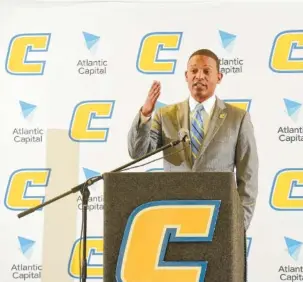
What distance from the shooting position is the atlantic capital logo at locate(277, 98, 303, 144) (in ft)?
12.6

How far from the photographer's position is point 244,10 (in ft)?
13.0

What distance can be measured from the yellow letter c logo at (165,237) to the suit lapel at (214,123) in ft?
4.28

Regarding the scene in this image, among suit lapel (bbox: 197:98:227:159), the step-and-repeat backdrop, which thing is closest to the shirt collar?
suit lapel (bbox: 197:98:227:159)

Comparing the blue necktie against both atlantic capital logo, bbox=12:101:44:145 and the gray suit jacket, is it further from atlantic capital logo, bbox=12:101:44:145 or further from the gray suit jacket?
atlantic capital logo, bbox=12:101:44:145

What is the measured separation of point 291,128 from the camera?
385cm

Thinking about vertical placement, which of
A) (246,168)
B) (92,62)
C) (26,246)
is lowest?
(26,246)

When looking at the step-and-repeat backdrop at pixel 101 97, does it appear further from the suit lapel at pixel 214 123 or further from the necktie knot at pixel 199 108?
the suit lapel at pixel 214 123

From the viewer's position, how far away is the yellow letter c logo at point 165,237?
5.49 ft

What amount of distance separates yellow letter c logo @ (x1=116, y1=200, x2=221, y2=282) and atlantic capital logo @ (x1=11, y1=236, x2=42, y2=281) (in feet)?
7.76

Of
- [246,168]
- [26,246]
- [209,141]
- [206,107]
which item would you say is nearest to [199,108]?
[206,107]

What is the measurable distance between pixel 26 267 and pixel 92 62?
1.43 meters

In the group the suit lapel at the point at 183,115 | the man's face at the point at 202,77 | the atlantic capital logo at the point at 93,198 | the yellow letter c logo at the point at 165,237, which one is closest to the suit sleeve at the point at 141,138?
the suit lapel at the point at 183,115

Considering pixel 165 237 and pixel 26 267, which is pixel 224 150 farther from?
pixel 26 267

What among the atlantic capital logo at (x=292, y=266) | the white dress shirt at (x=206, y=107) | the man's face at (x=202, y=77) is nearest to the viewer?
the white dress shirt at (x=206, y=107)
